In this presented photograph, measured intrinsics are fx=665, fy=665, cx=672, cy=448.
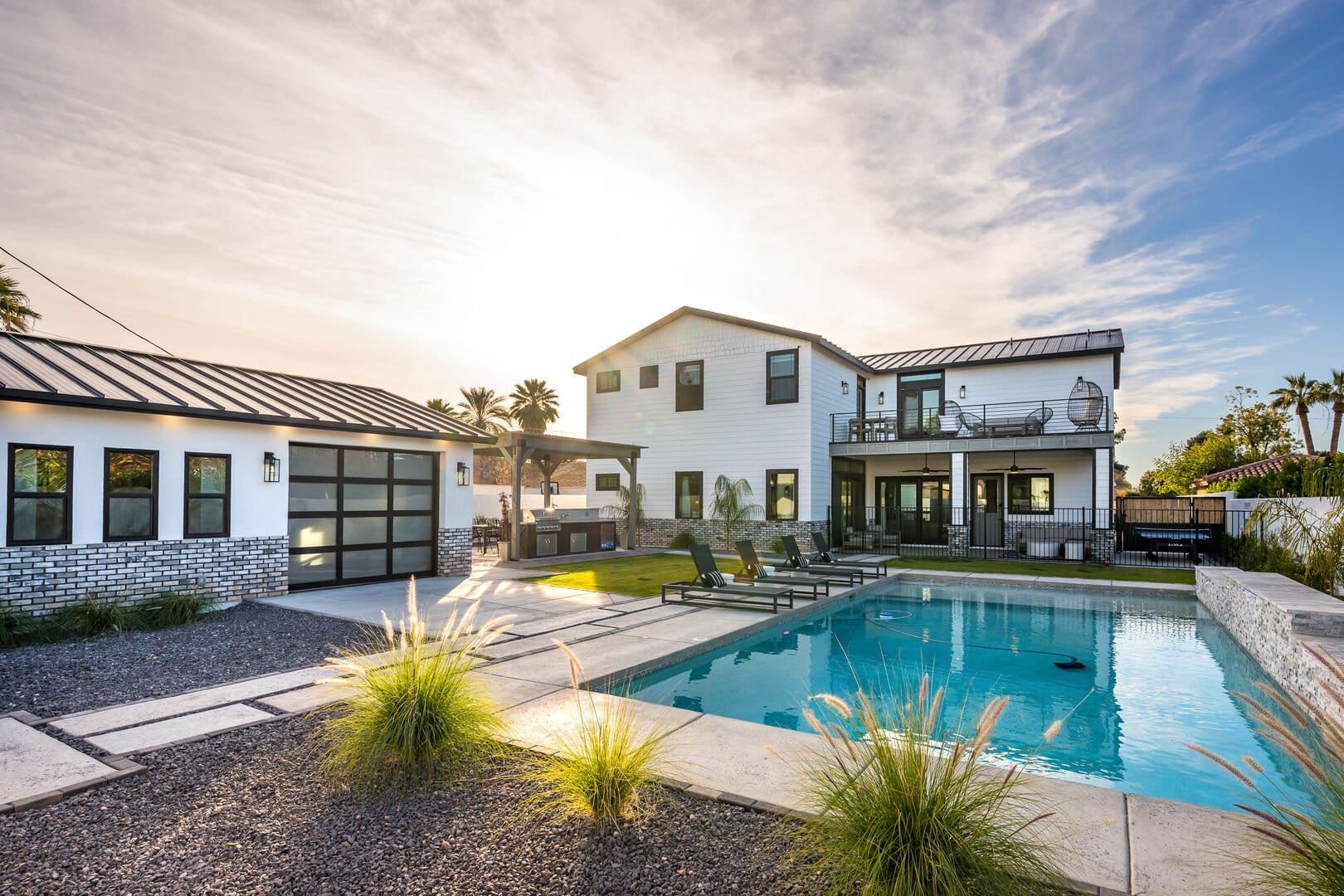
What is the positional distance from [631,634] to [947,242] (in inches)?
439

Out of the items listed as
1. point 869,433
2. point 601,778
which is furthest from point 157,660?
point 869,433

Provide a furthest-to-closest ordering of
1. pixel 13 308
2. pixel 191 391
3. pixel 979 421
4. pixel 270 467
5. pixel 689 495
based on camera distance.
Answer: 1. pixel 689 495
2. pixel 979 421
3. pixel 13 308
4. pixel 270 467
5. pixel 191 391

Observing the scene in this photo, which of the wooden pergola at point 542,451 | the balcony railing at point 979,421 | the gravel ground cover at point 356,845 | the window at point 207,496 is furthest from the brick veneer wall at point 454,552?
the balcony railing at point 979,421

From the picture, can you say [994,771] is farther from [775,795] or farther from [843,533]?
[843,533]

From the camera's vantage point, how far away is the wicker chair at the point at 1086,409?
18.0m

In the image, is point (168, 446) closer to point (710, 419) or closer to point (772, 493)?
point (710, 419)

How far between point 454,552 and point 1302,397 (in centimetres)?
4913

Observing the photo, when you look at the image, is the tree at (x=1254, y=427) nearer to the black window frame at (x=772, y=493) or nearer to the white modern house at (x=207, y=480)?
the black window frame at (x=772, y=493)

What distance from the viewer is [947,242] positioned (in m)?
14.4

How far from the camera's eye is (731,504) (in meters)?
20.0

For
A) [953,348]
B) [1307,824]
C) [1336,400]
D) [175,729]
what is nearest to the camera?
[1307,824]

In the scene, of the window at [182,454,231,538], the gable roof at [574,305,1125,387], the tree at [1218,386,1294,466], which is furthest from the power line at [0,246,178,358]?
the tree at [1218,386,1294,466]

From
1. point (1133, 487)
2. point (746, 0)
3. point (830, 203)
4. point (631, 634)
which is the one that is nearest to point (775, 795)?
point (631, 634)

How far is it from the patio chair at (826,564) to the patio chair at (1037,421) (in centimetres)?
655
